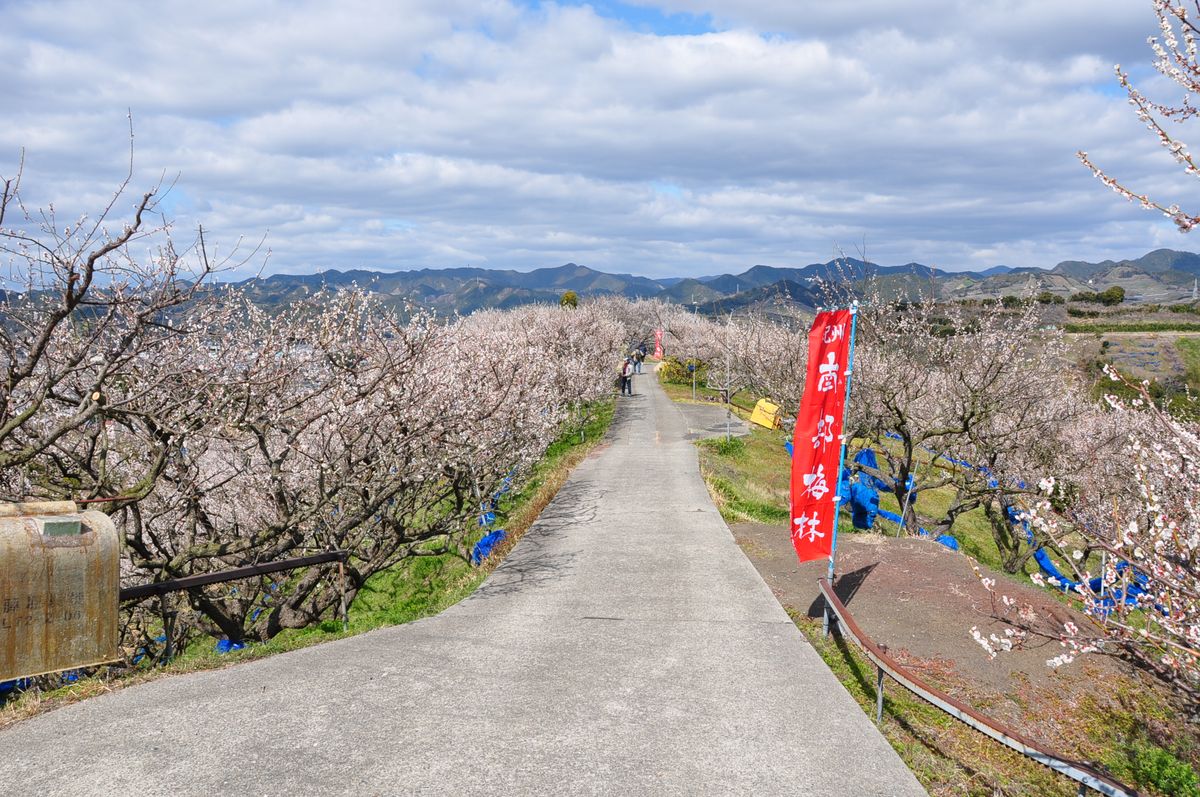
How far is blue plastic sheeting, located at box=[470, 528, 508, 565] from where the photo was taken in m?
14.3

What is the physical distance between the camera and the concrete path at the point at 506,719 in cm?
542

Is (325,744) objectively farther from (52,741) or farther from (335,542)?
(335,542)

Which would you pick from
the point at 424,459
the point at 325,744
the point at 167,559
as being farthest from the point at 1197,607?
the point at 167,559

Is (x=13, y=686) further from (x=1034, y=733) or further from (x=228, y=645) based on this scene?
(x=1034, y=733)

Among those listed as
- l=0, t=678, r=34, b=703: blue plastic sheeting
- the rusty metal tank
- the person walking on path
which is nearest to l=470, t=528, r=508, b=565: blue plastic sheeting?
l=0, t=678, r=34, b=703: blue plastic sheeting

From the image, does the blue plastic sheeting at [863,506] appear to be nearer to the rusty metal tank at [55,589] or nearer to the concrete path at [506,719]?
the concrete path at [506,719]

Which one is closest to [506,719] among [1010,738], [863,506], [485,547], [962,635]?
[1010,738]

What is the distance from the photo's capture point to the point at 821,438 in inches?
399

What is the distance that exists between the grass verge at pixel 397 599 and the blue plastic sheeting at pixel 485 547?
0.57 feet

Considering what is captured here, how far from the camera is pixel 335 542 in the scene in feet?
36.5

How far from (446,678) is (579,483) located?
44.3ft

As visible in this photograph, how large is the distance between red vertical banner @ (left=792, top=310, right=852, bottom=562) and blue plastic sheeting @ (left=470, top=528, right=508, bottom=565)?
6092 mm

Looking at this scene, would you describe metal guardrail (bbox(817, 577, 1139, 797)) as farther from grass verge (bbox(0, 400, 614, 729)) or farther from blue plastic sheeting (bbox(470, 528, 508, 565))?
blue plastic sheeting (bbox(470, 528, 508, 565))

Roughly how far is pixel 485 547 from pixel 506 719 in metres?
8.25
